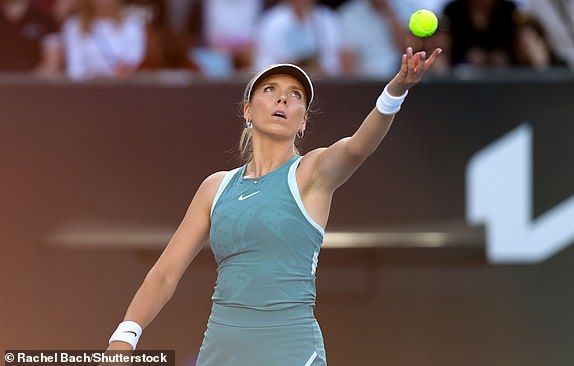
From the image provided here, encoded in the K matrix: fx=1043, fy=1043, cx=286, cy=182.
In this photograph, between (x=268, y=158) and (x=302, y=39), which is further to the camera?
(x=302, y=39)

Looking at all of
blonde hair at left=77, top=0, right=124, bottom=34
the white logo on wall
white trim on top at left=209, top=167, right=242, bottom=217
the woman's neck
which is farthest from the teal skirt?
blonde hair at left=77, top=0, right=124, bottom=34

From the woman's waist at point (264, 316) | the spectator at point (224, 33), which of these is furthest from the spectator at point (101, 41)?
the woman's waist at point (264, 316)

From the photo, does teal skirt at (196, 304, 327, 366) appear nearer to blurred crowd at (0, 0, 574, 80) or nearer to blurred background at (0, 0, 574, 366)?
blurred background at (0, 0, 574, 366)

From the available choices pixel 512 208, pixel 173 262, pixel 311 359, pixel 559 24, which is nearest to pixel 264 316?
pixel 311 359

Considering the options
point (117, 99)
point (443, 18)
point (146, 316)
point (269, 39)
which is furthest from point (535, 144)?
point (146, 316)

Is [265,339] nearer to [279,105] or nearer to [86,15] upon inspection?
[279,105]

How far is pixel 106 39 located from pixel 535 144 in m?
2.95

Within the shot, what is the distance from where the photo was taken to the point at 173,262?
3.68 meters

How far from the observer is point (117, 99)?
21.7 ft

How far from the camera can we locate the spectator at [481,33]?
712 centimetres

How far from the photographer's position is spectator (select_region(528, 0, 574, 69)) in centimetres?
701

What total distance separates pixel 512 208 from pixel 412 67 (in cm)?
354

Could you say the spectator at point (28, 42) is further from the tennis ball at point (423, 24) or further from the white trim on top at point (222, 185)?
the tennis ball at point (423, 24)

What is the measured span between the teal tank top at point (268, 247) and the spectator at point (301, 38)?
3.68 m
